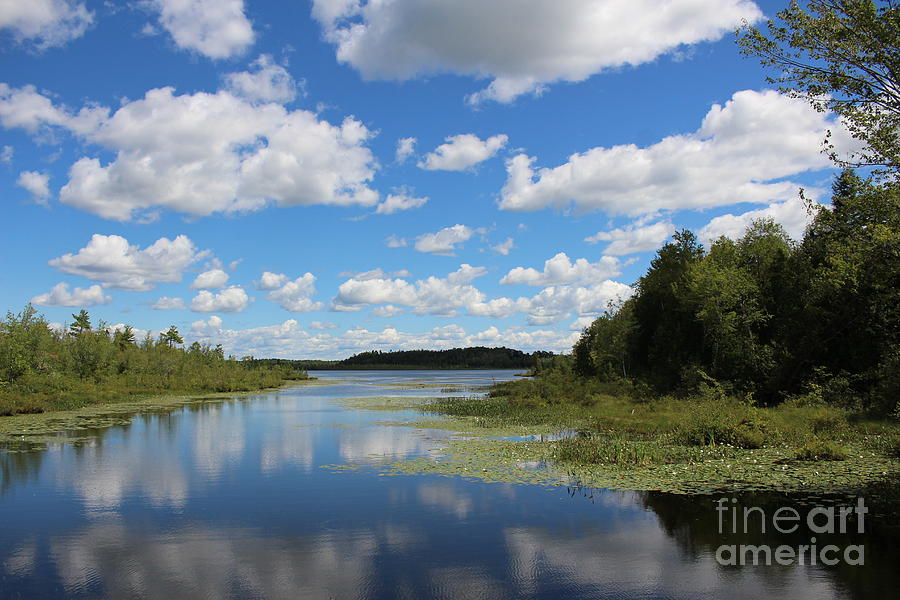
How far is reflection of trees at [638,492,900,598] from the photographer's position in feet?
35.2

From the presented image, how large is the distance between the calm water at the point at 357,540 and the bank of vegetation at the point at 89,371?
2775 centimetres

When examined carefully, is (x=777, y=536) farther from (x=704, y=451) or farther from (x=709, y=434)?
(x=709, y=434)

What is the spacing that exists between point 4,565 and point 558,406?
34260 mm

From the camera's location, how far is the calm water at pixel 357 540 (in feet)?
34.8

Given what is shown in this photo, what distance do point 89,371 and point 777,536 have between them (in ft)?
226

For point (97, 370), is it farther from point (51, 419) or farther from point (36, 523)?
point (36, 523)

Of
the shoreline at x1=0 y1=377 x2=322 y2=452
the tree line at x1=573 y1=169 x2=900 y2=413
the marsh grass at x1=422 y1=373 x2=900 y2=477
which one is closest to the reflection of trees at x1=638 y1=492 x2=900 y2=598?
the marsh grass at x1=422 y1=373 x2=900 y2=477

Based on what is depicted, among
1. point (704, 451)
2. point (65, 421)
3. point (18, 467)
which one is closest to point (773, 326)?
point (704, 451)

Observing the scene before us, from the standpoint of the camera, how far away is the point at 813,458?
773 inches

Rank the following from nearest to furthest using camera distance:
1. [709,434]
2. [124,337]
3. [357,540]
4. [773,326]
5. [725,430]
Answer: [357,540]
[725,430]
[709,434]
[773,326]
[124,337]

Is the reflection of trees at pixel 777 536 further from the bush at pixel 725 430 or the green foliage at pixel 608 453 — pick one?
the bush at pixel 725 430

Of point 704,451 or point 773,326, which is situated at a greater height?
point 773,326

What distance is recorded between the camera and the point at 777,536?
12984 millimetres

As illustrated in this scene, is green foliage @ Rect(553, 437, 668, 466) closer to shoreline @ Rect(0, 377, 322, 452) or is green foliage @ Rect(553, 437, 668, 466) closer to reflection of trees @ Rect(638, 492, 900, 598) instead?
reflection of trees @ Rect(638, 492, 900, 598)
